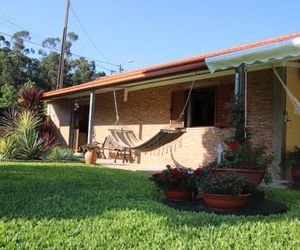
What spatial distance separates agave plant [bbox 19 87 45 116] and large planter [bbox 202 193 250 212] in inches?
550

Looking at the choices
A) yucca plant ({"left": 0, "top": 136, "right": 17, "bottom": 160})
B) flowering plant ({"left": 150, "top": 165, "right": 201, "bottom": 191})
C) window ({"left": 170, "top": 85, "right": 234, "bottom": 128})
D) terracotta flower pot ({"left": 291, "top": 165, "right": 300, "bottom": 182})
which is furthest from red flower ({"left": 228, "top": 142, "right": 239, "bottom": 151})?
yucca plant ({"left": 0, "top": 136, "right": 17, "bottom": 160})

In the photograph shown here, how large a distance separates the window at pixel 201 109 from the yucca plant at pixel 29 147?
4445mm

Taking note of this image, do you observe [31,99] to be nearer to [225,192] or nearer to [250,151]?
[250,151]

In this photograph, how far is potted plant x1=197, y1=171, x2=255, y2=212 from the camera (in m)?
4.96

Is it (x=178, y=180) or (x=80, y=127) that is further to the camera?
(x=80, y=127)

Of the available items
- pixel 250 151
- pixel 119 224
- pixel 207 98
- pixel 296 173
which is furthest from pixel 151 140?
pixel 119 224

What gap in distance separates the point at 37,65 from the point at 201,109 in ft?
115

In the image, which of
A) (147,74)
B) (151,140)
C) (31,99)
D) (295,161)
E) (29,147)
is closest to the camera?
(295,161)

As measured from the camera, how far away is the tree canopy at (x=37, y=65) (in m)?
40.2

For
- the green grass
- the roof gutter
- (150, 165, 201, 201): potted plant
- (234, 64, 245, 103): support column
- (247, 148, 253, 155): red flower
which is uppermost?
the roof gutter

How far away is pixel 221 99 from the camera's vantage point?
36.3 ft

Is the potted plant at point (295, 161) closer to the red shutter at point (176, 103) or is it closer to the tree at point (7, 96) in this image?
the red shutter at point (176, 103)

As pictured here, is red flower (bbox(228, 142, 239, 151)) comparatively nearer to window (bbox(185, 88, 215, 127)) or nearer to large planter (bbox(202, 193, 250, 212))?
large planter (bbox(202, 193, 250, 212))

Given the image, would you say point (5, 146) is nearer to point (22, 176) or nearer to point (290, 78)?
point (22, 176)
